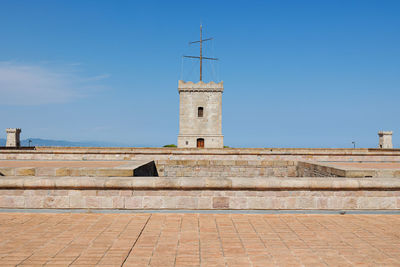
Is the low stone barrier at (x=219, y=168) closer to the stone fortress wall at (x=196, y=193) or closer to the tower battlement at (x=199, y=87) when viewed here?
the stone fortress wall at (x=196, y=193)

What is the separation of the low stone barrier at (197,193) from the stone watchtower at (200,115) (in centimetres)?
2492

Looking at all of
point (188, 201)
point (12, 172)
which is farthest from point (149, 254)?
point (12, 172)

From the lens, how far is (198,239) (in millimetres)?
4688

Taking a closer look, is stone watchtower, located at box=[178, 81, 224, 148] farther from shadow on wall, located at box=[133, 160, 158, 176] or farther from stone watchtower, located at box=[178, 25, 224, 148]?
shadow on wall, located at box=[133, 160, 158, 176]

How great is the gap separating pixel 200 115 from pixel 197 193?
25.8 metres

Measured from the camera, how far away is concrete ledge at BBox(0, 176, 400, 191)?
6215 millimetres

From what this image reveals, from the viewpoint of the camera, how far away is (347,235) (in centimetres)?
493

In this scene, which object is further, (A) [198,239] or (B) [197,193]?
(B) [197,193]

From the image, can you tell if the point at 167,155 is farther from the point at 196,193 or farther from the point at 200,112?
the point at 200,112

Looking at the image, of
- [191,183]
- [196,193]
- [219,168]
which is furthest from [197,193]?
[219,168]

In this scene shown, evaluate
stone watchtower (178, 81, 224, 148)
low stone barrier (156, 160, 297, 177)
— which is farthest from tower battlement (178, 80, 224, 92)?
low stone barrier (156, 160, 297, 177)

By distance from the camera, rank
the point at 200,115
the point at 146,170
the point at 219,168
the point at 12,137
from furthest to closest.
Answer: the point at 200,115 < the point at 12,137 < the point at 219,168 < the point at 146,170

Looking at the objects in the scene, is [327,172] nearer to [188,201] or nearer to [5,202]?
[188,201]

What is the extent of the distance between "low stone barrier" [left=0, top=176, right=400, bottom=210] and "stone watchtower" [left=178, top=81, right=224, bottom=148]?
2492 cm
